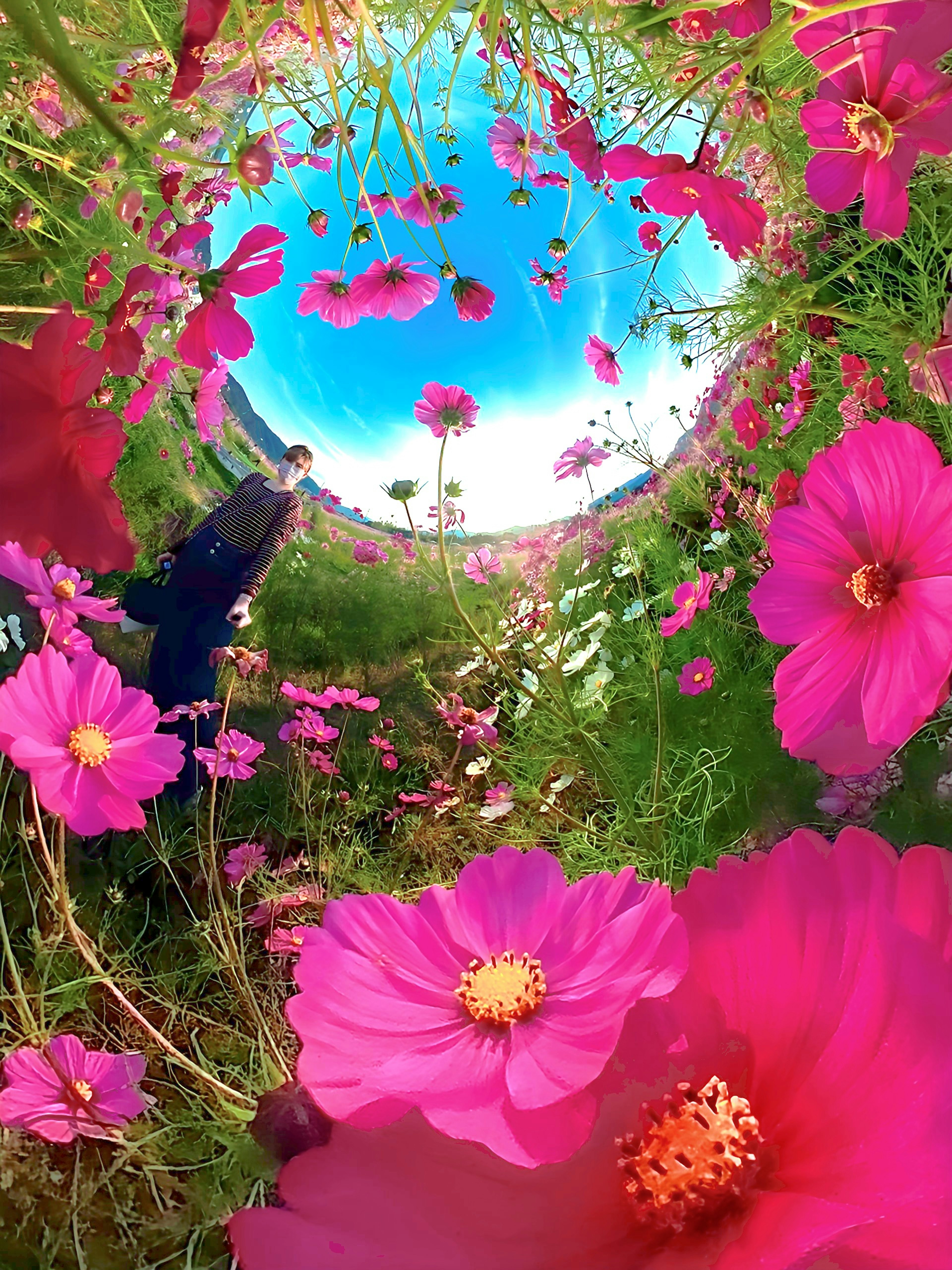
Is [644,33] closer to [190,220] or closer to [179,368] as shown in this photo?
[190,220]

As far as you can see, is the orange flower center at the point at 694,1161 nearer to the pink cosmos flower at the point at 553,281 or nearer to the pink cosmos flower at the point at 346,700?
the pink cosmos flower at the point at 553,281

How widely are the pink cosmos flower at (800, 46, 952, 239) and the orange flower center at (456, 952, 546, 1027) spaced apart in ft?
0.50

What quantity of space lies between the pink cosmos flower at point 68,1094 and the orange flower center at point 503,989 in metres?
0.22

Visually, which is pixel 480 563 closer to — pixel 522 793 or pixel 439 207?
pixel 522 793

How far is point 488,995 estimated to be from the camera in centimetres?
10

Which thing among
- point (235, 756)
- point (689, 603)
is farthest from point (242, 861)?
point (689, 603)

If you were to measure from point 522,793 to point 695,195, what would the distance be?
48 cm

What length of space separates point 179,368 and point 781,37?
1217mm

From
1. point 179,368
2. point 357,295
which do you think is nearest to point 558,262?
point 357,295

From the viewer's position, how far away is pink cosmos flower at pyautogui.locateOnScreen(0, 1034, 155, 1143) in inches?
10.2

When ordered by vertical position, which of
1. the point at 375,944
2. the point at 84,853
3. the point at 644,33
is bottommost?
the point at 84,853

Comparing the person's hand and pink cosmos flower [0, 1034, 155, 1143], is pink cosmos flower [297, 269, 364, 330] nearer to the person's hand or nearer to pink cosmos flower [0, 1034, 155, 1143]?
pink cosmos flower [0, 1034, 155, 1143]

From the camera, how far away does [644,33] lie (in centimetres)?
28

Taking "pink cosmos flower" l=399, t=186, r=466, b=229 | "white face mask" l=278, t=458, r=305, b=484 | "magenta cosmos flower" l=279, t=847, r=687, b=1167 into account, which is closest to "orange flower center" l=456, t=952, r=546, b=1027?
"magenta cosmos flower" l=279, t=847, r=687, b=1167
